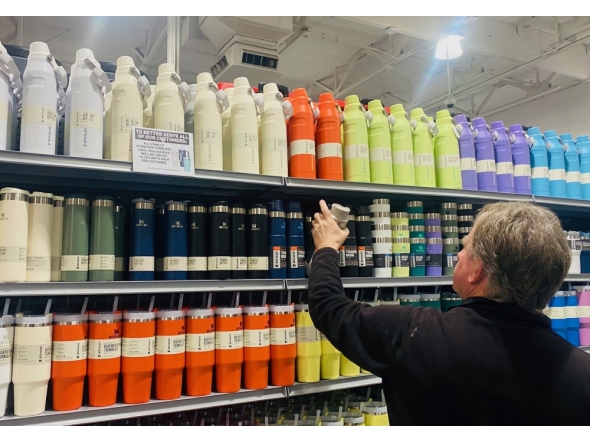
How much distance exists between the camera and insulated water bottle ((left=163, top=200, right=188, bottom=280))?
168 centimetres

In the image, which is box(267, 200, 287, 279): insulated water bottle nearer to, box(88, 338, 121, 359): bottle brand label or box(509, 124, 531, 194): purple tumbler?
box(88, 338, 121, 359): bottle brand label

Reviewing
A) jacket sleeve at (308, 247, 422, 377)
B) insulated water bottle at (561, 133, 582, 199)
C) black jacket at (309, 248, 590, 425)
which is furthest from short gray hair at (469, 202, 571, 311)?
insulated water bottle at (561, 133, 582, 199)

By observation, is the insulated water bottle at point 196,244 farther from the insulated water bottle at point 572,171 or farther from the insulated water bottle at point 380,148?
the insulated water bottle at point 572,171

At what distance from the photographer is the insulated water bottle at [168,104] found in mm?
1688

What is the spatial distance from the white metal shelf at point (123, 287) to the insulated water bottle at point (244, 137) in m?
0.44

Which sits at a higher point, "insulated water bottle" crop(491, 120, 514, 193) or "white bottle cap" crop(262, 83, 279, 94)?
"white bottle cap" crop(262, 83, 279, 94)

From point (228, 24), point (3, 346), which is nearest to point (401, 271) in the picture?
point (3, 346)

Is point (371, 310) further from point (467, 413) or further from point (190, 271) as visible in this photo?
point (190, 271)

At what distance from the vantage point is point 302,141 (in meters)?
1.92

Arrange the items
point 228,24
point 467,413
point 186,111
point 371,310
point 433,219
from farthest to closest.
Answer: point 228,24, point 433,219, point 186,111, point 371,310, point 467,413

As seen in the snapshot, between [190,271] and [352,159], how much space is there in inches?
34.2

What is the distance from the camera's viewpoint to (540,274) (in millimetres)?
1220

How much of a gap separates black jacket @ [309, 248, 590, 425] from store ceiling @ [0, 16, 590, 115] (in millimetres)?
3483

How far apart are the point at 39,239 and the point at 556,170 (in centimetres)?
263
